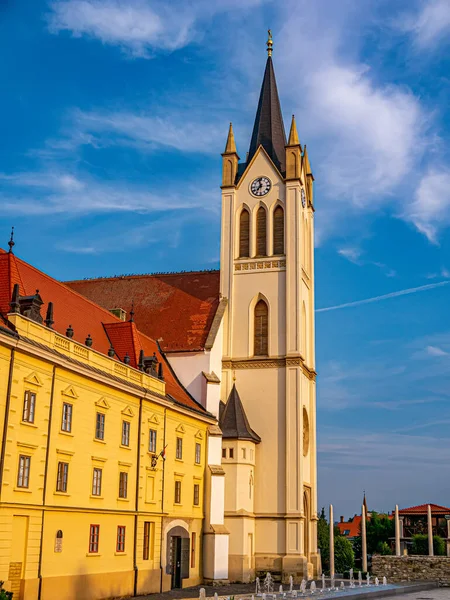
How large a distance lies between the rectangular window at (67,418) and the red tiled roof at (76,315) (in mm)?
3957

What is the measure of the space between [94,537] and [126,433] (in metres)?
4.80

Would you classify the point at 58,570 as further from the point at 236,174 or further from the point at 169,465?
the point at 236,174

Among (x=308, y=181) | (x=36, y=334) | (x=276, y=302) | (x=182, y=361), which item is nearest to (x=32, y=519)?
(x=36, y=334)

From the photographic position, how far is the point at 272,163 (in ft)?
165

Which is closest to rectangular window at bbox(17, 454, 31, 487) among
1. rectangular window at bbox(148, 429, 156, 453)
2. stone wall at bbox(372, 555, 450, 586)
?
rectangular window at bbox(148, 429, 156, 453)

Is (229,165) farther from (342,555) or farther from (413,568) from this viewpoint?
(342,555)

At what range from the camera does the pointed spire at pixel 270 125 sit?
5144 cm

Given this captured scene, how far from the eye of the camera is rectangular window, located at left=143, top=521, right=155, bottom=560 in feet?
111

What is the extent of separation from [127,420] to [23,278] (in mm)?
7475

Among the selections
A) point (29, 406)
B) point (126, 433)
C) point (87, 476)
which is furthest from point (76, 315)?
point (29, 406)

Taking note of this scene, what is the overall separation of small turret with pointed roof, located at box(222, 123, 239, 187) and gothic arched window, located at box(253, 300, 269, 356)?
8.74 metres

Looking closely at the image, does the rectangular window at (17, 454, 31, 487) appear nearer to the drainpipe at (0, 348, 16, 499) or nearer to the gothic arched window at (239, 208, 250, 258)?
the drainpipe at (0, 348, 16, 499)

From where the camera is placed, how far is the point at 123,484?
32.4 m

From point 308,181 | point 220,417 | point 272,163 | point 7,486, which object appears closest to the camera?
point 7,486
